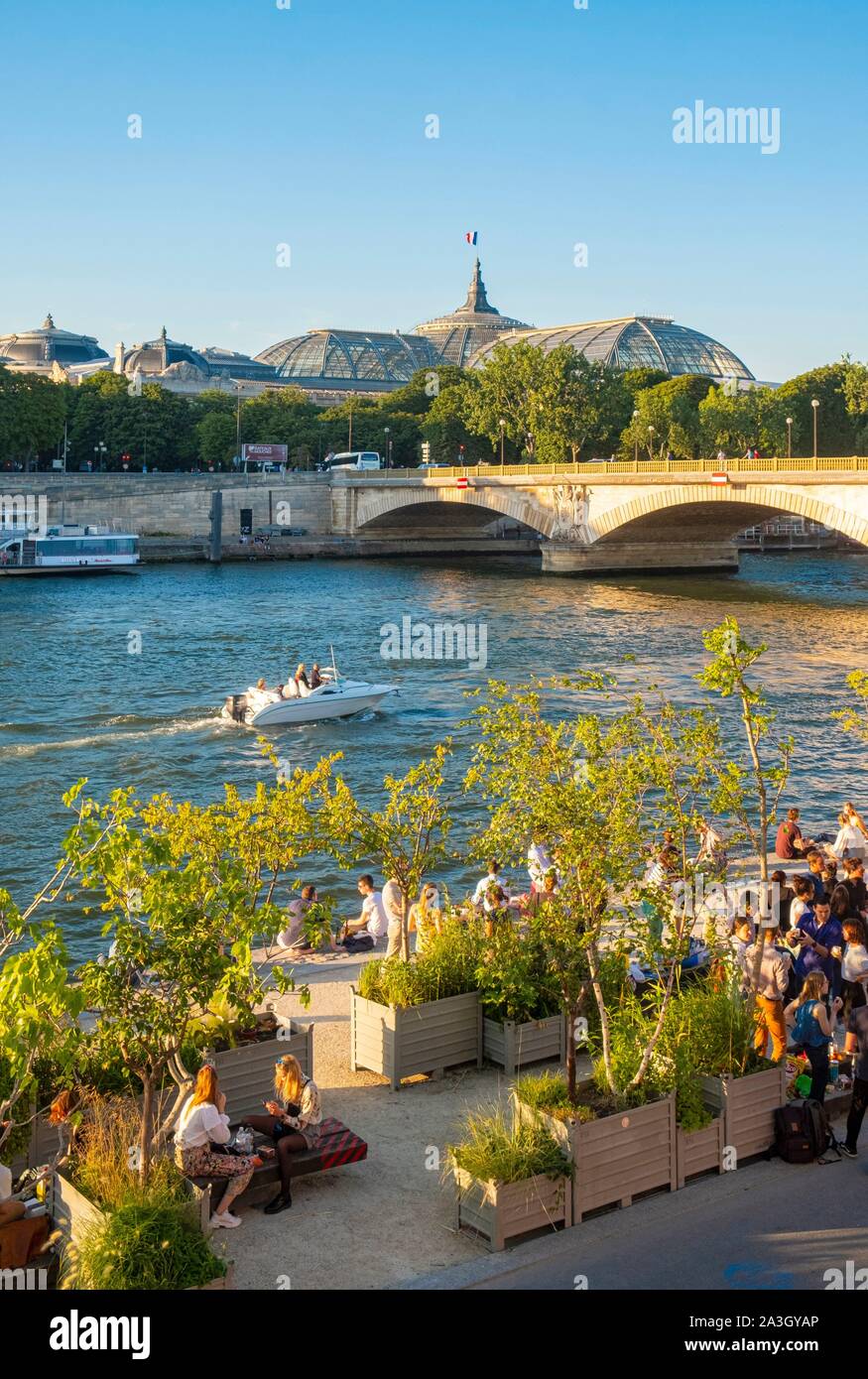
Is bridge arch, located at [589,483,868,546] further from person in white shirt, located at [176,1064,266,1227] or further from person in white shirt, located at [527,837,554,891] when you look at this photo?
person in white shirt, located at [176,1064,266,1227]

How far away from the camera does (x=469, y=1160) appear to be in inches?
360

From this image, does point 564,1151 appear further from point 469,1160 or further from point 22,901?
point 22,901

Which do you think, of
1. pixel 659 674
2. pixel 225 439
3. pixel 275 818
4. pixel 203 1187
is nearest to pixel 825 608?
pixel 659 674

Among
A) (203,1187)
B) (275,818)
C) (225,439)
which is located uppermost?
(225,439)

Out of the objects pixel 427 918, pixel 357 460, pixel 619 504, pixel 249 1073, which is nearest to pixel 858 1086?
pixel 427 918

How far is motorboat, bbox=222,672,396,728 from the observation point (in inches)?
1350

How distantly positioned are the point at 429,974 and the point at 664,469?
56425 millimetres

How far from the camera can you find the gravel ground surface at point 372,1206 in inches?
343

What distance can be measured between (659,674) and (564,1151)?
31.5 m

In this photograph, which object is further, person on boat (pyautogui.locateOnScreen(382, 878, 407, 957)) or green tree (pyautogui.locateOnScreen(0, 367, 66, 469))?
green tree (pyautogui.locateOnScreen(0, 367, 66, 469))

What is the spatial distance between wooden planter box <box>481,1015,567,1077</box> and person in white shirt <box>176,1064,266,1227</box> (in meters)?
2.90

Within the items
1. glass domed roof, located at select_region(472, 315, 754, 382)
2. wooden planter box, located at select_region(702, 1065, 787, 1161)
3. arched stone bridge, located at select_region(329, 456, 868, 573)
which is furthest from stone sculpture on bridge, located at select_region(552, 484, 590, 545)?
glass domed roof, located at select_region(472, 315, 754, 382)

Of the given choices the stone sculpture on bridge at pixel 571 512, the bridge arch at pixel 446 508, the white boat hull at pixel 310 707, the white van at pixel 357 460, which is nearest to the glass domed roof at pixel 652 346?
the white van at pixel 357 460

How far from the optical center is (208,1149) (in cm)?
924
